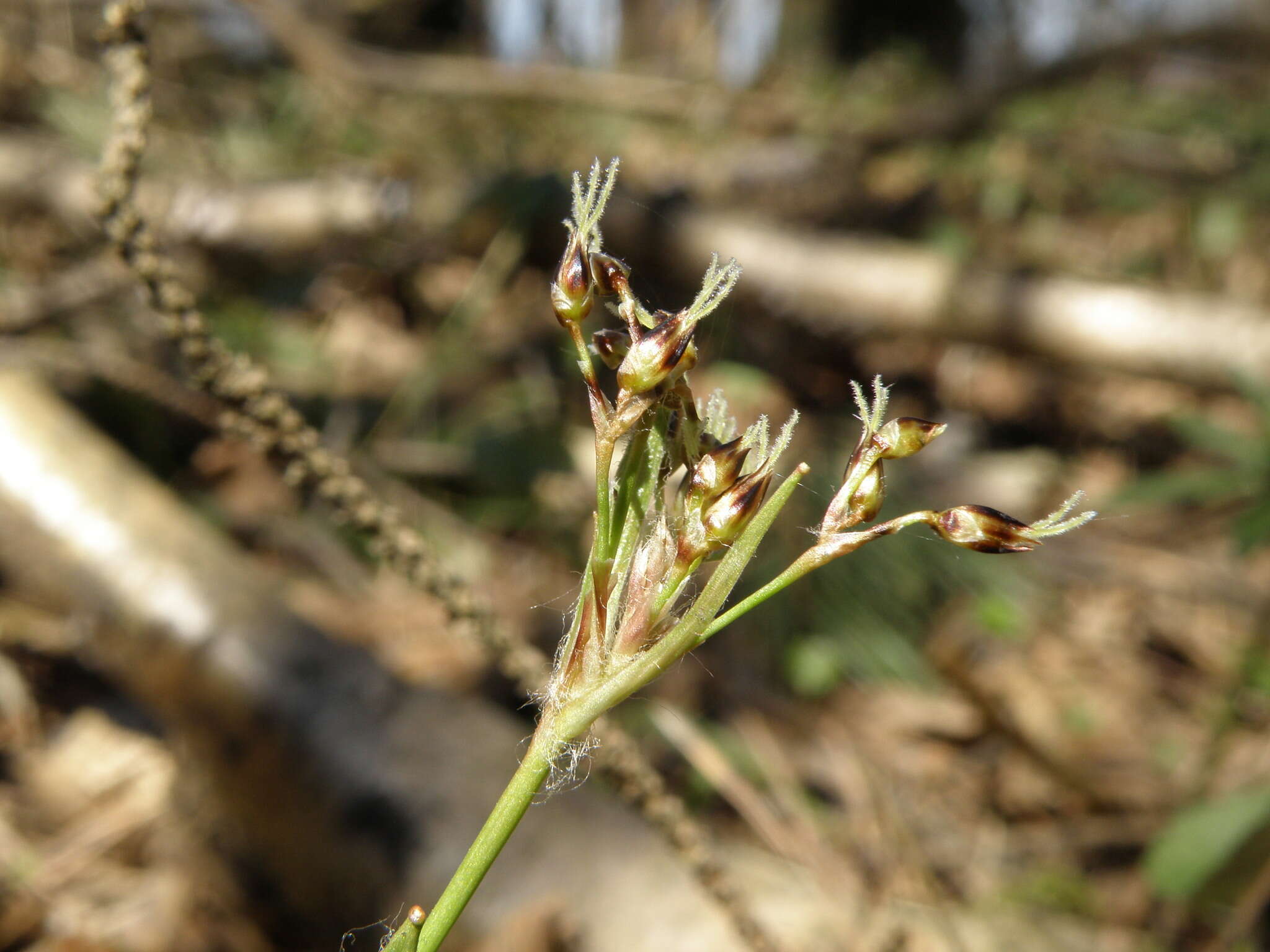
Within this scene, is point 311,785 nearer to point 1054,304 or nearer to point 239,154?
point 1054,304

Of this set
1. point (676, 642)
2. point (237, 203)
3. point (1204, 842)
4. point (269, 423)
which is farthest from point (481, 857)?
point (237, 203)

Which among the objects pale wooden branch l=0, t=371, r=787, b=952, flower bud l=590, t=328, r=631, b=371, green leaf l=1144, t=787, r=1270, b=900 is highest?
flower bud l=590, t=328, r=631, b=371

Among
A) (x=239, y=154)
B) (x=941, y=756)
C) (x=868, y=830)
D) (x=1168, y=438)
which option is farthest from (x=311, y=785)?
(x=1168, y=438)

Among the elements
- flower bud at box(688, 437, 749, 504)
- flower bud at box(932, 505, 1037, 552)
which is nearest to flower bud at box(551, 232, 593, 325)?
flower bud at box(688, 437, 749, 504)

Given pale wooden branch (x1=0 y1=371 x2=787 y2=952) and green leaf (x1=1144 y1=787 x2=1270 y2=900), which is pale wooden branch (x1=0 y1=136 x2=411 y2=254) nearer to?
pale wooden branch (x1=0 y1=371 x2=787 y2=952)

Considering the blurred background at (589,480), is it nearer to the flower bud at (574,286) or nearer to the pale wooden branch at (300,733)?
the pale wooden branch at (300,733)

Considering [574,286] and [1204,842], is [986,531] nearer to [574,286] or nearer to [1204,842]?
[574,286]

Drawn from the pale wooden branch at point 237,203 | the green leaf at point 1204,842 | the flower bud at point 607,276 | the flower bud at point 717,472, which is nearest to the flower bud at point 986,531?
the flower bud at point 717,472
